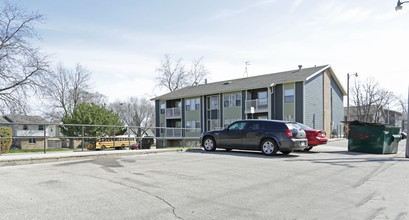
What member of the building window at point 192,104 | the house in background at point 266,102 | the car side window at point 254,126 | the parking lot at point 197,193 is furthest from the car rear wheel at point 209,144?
the building window at point 192,104

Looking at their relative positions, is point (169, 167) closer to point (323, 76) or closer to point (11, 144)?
point (11, 144)

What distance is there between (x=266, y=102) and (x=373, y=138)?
50.6ft

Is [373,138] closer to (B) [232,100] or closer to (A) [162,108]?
(B) [232,100]

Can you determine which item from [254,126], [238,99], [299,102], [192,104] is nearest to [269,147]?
[254,126]

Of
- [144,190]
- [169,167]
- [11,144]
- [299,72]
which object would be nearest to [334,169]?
[169,167]

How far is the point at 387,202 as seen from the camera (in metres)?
5.59

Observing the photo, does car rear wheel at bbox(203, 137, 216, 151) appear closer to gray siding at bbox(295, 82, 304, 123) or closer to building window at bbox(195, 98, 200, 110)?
gray siding at bbox(295, 82, 304, 123)

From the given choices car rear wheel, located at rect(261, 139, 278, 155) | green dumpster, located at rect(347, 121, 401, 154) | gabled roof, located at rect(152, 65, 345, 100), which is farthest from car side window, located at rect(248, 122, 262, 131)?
gabled roof, located at rect(152, 65, 345, 100)

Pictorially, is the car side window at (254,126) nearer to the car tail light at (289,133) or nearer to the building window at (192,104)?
the car tail light at (289,133)

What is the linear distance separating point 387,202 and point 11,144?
1457 cm

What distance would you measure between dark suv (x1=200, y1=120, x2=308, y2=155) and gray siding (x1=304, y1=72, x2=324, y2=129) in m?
16.6

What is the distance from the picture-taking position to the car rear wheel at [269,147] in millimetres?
12727

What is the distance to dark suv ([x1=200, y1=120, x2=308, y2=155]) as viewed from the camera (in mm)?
12588

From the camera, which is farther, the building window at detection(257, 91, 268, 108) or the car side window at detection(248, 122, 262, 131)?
the building window at detection(257, 91, 268, 108)
